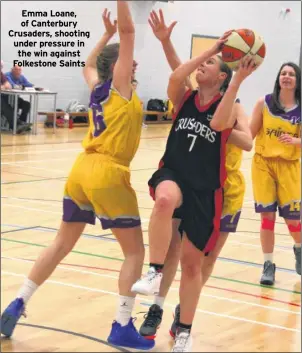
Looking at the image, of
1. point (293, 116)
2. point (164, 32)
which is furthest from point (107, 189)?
point (293, 116)

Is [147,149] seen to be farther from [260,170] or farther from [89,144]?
[89,144]

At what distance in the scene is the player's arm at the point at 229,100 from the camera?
3.97m

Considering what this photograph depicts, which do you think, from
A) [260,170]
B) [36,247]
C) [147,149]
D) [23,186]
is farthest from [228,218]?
[147,149]

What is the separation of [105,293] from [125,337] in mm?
1227

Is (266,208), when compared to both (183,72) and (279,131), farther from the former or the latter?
(183,72)

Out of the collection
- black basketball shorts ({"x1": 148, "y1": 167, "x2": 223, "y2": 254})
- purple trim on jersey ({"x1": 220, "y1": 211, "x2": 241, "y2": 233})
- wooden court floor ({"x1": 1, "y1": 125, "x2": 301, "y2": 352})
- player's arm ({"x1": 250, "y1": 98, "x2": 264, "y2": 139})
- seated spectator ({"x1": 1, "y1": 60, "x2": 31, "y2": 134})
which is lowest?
seated spectator ({"x1": 1, "y1": 60, "x2": 31, "y2": 134})

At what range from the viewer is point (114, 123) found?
4168mm

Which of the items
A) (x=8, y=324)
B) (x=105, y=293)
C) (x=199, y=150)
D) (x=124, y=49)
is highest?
(x=124, y=49)

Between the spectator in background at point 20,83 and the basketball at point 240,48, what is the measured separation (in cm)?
1199

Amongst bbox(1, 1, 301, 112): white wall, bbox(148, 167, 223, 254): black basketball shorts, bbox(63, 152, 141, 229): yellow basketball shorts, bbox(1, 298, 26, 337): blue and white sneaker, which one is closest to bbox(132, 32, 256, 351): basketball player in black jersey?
bbox(148, 167, 223, 254): black basketball shorts

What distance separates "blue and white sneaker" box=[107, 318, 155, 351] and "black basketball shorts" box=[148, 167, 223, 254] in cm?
62

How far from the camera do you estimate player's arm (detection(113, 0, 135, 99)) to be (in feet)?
13.1

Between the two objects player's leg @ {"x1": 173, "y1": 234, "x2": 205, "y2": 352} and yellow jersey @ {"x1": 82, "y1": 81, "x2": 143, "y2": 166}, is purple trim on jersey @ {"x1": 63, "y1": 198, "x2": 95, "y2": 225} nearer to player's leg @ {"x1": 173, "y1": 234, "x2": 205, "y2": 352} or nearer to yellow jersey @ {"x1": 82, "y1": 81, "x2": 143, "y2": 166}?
yellow jersey @ {"x1": 82, "y1": 81, "x2": 143, "y2": 166}

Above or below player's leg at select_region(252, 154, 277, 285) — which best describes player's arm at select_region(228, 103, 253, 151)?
above
